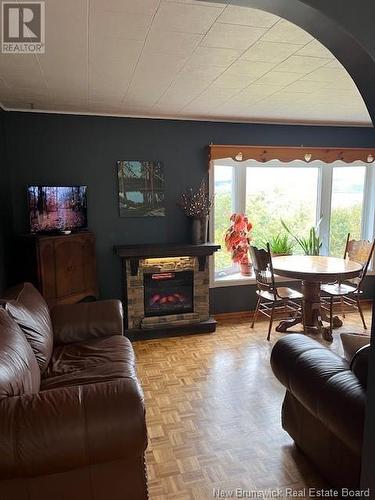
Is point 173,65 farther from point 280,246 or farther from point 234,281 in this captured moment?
point 280,246

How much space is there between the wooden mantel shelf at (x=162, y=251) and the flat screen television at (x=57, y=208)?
531 millimetres

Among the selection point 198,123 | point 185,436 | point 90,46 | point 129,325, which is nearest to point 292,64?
point 90,46

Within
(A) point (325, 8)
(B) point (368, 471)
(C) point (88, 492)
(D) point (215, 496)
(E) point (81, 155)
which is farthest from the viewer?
(E) point (81, 155)

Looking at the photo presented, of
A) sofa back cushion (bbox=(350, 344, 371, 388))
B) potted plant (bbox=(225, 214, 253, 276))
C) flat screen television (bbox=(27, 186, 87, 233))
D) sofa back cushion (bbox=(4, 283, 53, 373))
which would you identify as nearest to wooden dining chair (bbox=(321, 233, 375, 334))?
potted plant (bbox=(225, 214, 253, 276))

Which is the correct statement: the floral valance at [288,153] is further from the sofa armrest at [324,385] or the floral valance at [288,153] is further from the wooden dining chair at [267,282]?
the sofa armrest at [324,385]

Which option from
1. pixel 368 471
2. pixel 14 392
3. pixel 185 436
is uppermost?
pixel 14 392

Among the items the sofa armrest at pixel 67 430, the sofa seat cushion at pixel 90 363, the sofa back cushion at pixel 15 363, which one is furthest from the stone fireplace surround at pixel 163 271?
the sofa armrest at pixel 67 430

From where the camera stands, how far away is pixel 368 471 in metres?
1.34

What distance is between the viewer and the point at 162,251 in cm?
387

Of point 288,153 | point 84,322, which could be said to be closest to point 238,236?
point 288,153

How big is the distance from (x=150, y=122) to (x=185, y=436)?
10.3 ft

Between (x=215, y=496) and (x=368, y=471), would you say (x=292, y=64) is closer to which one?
(x=368, y=471)

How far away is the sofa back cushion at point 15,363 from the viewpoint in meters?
1.57

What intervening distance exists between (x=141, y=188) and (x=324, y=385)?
2.96 meters
